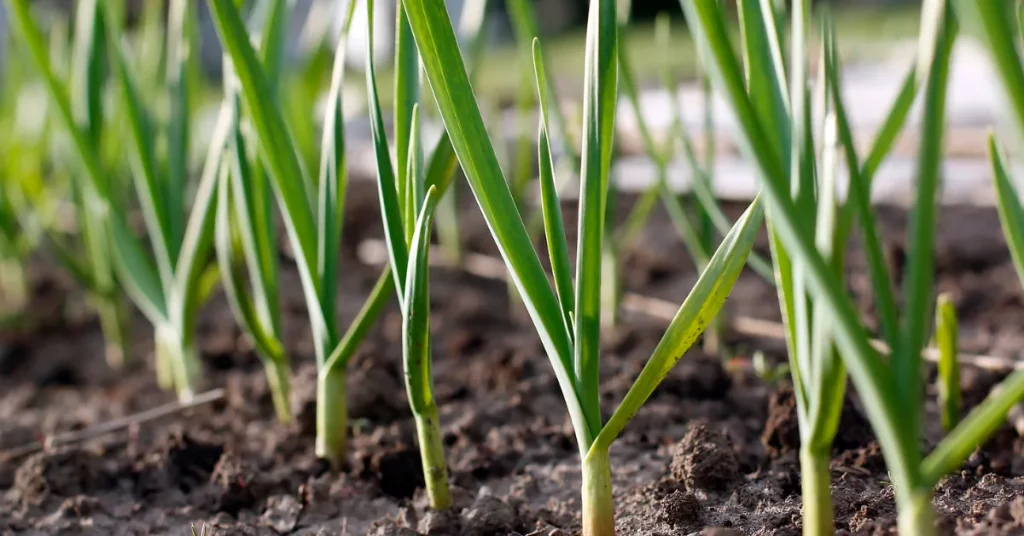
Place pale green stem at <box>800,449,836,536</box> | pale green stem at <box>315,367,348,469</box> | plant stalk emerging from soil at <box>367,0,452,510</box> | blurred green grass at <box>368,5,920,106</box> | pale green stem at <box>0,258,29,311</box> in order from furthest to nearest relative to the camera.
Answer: blurred green grass at <box>368,5,920,106</box> < pale green stem at <box>0,258,29,311</box> < pale green stem at <box>315,367,348,469</box> < plant stalk emerging from soil at <box>367,0,452,510</box> < pale green stem at <box>800,449,836,536</box>

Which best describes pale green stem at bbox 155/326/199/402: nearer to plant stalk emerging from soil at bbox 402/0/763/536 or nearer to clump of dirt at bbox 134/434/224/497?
clump of dirt at bbox 134/434/224/497

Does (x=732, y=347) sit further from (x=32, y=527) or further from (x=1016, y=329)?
(x=32, y=527)

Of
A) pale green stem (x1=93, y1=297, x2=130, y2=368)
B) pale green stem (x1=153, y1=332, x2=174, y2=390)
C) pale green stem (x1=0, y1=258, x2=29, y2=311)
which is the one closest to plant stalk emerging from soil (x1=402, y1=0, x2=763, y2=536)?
pale green stem (x1=153, y1=332, x2=174, y2=390)

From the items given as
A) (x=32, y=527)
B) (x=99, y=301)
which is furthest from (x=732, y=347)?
(x=99, y=301)

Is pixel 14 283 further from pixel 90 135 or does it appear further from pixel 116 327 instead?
pixel 90 135

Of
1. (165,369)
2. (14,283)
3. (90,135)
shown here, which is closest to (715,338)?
(165,369)

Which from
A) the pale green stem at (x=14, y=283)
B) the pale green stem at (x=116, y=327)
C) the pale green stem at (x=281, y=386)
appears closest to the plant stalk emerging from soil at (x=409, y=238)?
the pale green stem at (x=281, y=386)

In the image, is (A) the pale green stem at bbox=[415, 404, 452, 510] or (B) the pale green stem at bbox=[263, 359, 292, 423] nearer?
(A) the pale green stem at bbox=[415, 404, 452, 510]
